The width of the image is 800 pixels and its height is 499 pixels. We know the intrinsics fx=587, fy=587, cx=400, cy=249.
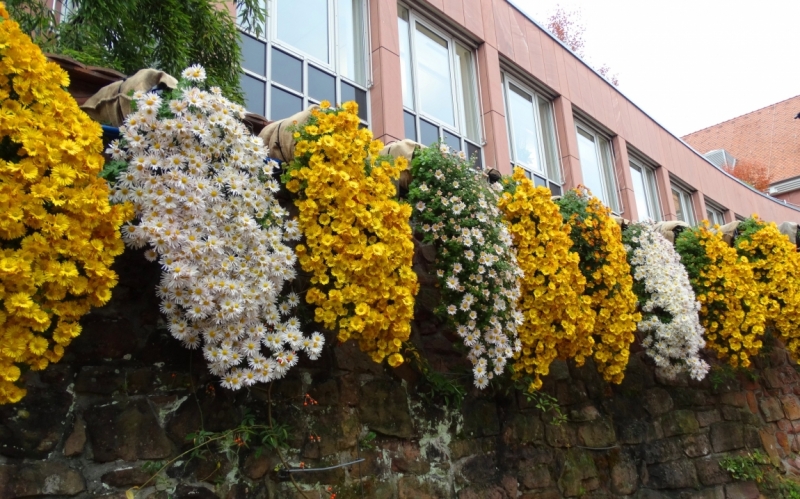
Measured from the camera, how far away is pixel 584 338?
371 centimetres

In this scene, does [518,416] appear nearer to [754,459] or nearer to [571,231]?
[571,231]

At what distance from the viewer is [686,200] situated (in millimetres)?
11898

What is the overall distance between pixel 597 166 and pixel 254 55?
20.1 feet

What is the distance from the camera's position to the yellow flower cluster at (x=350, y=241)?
2660 millimetres

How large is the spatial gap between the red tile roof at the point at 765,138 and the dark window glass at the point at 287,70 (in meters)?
17.8

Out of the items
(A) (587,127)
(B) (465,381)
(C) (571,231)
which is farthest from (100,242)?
(A) (587,127)

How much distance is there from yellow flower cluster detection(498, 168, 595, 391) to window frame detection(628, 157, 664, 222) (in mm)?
7478

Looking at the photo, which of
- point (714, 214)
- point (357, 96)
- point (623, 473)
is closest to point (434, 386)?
point (623, 473)

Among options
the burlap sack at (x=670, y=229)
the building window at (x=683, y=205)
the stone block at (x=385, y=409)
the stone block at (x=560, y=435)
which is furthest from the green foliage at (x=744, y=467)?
the building window at (x=683, y=205)

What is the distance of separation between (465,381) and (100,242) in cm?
230

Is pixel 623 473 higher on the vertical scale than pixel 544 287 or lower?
lower

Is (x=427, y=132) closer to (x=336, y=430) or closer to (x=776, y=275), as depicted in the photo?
(x=776, y=275)

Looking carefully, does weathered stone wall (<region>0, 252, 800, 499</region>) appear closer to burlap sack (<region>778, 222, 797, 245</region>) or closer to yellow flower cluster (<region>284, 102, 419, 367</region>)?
yellow flower cluster (<region>284, 102, 419, 367</region>)

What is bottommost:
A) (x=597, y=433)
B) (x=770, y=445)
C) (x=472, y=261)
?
(x=770, y=445)
